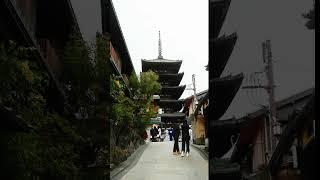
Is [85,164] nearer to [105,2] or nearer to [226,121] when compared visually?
[226,121]

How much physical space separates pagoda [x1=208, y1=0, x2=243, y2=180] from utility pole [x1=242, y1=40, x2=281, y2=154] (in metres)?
0.12

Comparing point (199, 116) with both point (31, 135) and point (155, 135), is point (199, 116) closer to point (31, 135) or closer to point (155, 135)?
point (31, 135)

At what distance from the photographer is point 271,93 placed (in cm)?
210

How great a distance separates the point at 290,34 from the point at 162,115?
2.14 meters

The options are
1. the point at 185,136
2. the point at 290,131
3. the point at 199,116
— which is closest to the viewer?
the point at 290,131

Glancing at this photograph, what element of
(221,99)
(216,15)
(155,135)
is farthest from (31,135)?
(155,135)

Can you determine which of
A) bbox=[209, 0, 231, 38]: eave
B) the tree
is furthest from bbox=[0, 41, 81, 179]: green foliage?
bbox=[209, 0, 231, 38]: eave

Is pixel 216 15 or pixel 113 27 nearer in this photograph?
pixel 216 15

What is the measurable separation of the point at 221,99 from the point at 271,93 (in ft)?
1.09

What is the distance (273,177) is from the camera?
203 centimetres

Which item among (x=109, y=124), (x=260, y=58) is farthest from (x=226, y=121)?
(x=109, y=124)

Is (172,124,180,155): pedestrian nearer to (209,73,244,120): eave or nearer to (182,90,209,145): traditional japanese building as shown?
(182,90,209,145): traditional japanese building

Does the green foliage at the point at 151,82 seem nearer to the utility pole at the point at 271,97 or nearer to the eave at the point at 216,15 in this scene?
the eave at the point at 216,15

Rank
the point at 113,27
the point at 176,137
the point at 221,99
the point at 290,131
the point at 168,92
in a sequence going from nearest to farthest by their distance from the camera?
the point at 290,131
the point at 221,99
the point at 113,27
the point at 176,137
the point at 168,92
